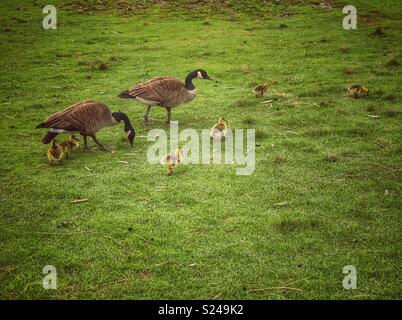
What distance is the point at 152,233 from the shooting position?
21.3ft

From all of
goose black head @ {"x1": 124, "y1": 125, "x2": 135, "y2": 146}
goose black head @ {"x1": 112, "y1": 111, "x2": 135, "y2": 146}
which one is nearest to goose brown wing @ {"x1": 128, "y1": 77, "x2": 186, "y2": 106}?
goose black head @ {"x1": 112, "y1": 111, "x2": 135, "y2": 146}

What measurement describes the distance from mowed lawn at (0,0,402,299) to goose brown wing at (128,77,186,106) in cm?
83

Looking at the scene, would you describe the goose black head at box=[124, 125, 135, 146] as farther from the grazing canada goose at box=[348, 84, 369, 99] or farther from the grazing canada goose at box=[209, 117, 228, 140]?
the grazing canada goose at box=[348, 84, 369, 99]

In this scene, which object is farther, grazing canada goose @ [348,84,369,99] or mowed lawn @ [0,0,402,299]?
grazing canada goose @ [348,84,369,99]

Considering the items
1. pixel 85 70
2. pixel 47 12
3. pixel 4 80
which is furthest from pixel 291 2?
pixel 4 80

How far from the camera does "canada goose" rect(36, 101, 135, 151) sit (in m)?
8.93

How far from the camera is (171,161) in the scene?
8.51 metres

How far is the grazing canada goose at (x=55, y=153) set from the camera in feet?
29.2

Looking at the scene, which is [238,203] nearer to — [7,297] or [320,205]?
[320,205]

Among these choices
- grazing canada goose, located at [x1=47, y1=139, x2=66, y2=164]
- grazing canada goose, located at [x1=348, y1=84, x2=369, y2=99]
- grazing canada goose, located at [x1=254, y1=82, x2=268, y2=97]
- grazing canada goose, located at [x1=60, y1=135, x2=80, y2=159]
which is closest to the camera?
grazing canada goose, located at [x1=47, y1=139, x2=66, y2=164]

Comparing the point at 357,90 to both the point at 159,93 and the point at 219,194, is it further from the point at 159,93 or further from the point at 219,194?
the point at 219,194

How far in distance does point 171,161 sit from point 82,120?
7.78ft

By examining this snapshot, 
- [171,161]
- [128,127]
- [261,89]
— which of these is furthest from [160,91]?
[261,89]

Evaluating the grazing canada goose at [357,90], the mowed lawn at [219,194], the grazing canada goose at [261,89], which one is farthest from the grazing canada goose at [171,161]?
the grazing canada goose at [357,90]
